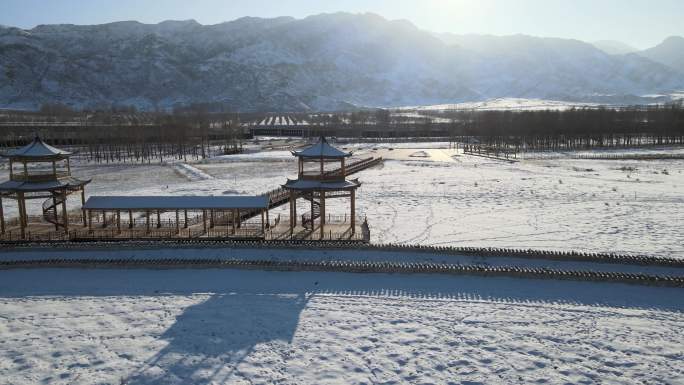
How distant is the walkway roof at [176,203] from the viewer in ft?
93.9

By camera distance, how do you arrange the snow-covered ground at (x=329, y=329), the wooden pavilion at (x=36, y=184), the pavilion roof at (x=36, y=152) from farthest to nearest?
the pavilion roof at (x=36, y=152) < the wooden pavilion at (x=36, y=184) < the snow-covered ground at (x=329, y=329)

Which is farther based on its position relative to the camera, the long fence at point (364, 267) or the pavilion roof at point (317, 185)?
the pavilion roof at point (317, 185)

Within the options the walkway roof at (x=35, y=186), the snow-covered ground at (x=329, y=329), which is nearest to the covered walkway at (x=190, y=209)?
the walkway roof at (x=35, y=186)

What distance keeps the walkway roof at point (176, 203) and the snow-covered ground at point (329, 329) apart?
5410 millimetres

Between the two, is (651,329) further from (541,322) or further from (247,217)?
(247,217)

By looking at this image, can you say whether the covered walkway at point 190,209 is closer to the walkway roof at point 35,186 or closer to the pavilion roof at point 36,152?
the walkway roof at point 35,186

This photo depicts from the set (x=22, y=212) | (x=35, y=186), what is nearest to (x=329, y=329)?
(x=35, y=186)

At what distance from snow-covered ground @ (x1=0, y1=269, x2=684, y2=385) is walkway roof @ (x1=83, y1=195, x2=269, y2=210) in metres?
5.41

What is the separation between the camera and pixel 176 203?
28969mm

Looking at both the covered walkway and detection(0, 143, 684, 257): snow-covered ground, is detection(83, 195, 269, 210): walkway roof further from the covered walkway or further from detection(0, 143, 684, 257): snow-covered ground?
detection(0, 143, 684, 257): snow-covered ground

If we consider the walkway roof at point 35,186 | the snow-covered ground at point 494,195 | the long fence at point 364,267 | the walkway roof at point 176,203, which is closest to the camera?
the long fence at point 364,267

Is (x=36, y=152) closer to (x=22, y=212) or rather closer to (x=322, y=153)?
(x=22, y=212)

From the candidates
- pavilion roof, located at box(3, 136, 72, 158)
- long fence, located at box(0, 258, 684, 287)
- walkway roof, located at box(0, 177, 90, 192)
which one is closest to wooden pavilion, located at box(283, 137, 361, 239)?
long fence, located at box(0, 258, 684, 287)

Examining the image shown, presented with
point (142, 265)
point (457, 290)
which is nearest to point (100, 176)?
point (142, 265)
